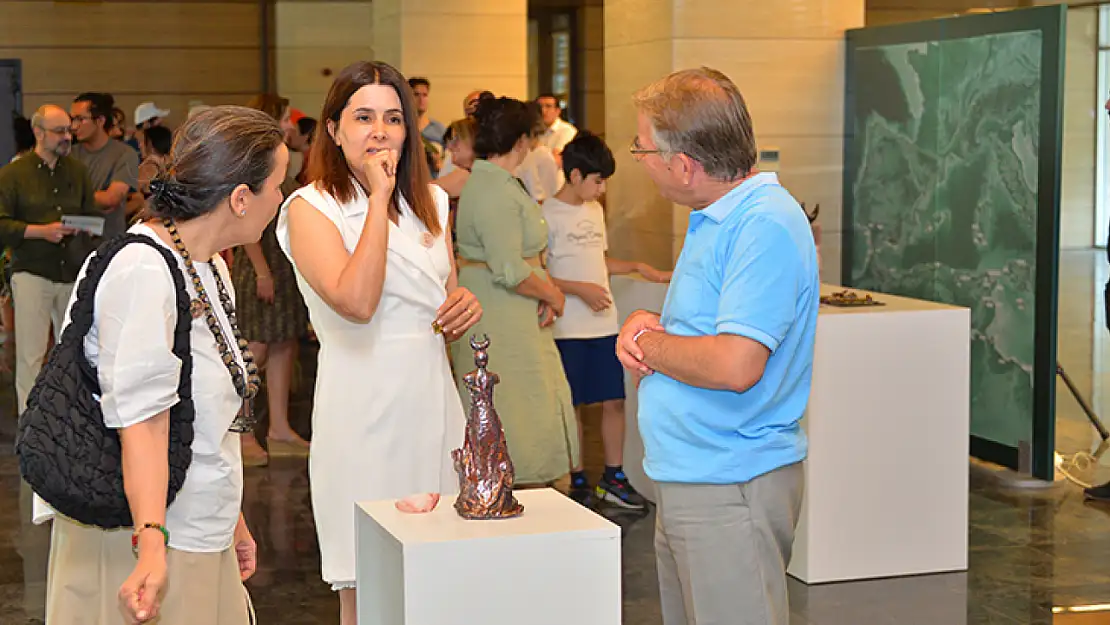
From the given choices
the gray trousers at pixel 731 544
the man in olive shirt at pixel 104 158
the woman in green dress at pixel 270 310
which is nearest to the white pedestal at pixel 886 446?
the gray trousers at pixel 731 544

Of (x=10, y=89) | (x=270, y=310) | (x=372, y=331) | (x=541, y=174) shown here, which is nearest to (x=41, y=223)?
(x=270, y=310)

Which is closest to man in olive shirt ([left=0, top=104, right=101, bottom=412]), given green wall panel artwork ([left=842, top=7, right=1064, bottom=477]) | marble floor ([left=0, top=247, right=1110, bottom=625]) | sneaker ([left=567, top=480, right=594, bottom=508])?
marble floor ([left=0, top=247, right=1110, bottom=625])

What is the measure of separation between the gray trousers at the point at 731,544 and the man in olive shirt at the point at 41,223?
17.5 feet

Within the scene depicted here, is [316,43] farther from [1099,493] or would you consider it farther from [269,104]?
[1099,493]

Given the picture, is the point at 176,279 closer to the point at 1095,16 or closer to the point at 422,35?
the point at 1095,16

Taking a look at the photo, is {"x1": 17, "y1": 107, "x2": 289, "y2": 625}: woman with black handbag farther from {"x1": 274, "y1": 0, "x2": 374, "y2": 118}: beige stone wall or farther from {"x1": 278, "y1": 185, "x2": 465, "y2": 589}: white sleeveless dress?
{"x1": 274, "y1": 0, "x2": 374, "y2": 118}: beige stone wall

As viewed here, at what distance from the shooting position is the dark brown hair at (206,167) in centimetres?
237

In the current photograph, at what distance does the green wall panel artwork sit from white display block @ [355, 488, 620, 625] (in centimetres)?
423

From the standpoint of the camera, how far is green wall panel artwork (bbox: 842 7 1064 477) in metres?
6.09

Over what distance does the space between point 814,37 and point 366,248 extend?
440 cm

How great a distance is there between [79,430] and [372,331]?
1015 millimetres

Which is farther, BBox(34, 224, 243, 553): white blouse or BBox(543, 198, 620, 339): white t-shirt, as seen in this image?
BBox(543, 198, 620, 339): white t-shirt

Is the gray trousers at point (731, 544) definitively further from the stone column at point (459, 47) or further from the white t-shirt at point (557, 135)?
the stone column at point (459, 47)

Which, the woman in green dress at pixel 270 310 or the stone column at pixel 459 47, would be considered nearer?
the woman in green dress at pixel 270 310
